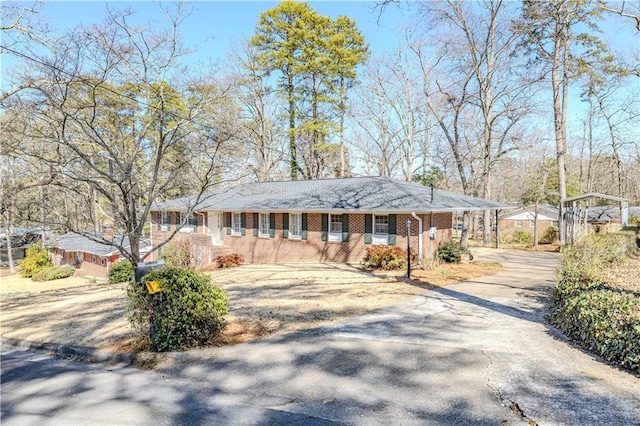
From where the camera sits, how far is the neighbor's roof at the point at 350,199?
16.2 meters

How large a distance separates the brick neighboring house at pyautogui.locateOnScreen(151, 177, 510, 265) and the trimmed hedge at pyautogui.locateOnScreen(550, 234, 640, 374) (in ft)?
25.2

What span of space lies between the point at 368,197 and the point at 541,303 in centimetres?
955

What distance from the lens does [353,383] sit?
16.1 ft

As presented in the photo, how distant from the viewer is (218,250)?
846 inches

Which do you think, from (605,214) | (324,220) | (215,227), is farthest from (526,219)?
(215,227)

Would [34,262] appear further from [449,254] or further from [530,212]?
[530,212]

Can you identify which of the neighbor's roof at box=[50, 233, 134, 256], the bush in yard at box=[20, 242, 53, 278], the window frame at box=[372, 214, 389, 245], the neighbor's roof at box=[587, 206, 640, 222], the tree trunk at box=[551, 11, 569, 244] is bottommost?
the bush in yard at box=[20, 242, 53, 278]

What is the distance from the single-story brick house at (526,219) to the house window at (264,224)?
2149 cm

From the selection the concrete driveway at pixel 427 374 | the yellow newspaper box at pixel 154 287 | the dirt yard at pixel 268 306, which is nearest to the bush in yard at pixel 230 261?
the dirt yard at pixel 268 306

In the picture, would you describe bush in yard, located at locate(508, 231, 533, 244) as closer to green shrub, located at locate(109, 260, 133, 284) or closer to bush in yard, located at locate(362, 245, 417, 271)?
bush in yard, located at locate(362, 245, 417, 271)

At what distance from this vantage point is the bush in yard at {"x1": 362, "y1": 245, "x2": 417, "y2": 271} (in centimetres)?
1490

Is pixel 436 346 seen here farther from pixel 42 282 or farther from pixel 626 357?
pixel 42 282

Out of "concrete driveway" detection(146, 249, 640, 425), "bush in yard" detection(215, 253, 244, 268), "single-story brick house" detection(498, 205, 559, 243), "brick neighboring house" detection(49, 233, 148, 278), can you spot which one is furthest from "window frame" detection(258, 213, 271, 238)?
"single-story brick house" detection(498, 205, 559, 243)

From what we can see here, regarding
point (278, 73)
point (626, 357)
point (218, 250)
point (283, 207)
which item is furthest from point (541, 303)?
point (278, 73)
